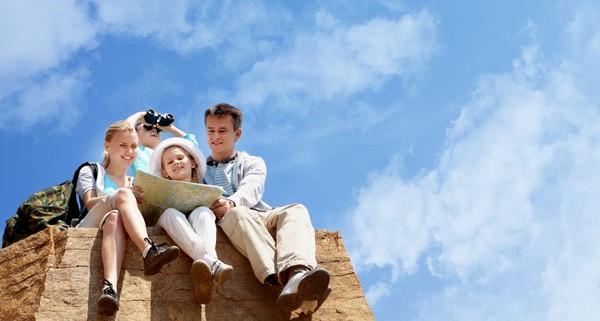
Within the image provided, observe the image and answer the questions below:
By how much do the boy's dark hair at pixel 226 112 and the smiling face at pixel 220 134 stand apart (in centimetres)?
3

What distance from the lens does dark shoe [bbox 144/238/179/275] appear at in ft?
17.2

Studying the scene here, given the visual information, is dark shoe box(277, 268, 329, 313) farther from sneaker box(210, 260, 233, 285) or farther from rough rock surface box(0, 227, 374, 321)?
rough rock surface box(0, 227, 374, 321)

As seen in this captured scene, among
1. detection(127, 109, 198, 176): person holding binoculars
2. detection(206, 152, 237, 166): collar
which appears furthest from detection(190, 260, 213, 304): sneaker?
detection(127, 109, 198, 176): person holding binoculars

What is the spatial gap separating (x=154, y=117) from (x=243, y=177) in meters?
1.82

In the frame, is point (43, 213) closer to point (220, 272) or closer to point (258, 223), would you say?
point (258, 223)

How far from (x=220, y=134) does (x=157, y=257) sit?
1.69m

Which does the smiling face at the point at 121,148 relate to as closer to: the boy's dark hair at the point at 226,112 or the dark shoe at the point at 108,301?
the boy's dark hair at the point at 226,112

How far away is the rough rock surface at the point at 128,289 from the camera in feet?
17.9

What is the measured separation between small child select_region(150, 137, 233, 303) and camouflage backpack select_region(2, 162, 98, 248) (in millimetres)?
647

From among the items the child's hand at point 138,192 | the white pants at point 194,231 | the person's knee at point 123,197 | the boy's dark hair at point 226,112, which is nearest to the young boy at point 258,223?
the boy's dark hair at point 226,112

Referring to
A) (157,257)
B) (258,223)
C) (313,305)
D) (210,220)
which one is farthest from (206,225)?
(313,305)

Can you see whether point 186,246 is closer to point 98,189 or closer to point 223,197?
point 223,197

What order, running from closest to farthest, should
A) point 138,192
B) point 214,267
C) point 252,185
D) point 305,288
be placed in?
point 305,288, point 214,267, point 138,192, point 252,185

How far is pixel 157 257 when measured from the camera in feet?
17.2
